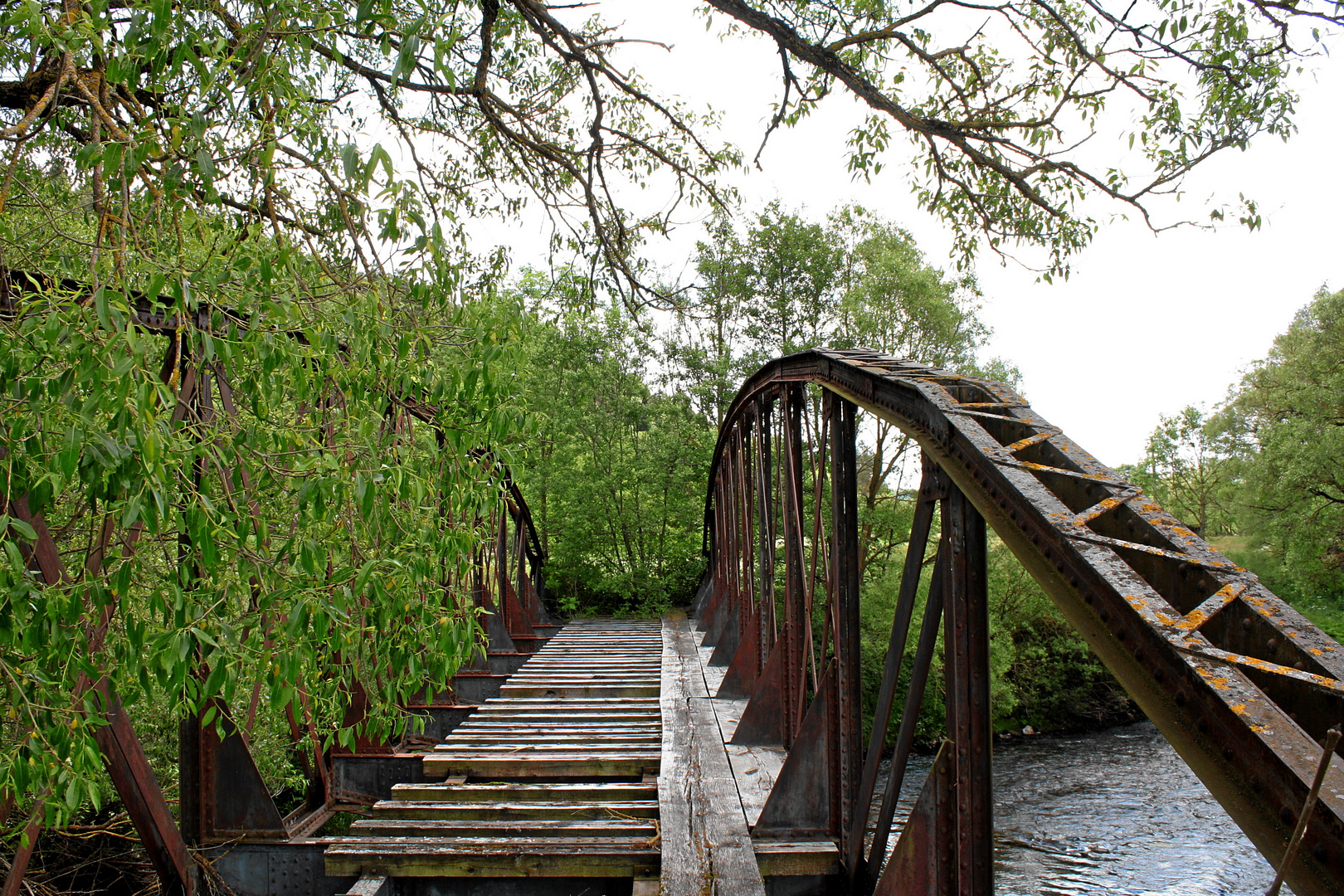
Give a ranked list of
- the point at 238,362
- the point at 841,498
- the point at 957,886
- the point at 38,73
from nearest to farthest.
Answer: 1. the point at 957,886
2. the point at 238,362
3. the point at 841,498
4. the point at 38,73

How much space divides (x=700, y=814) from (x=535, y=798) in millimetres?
1131

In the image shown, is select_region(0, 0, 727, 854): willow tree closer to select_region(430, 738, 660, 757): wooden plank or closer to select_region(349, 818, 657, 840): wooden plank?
select_region(349, 818, 657, 840): wooden plank

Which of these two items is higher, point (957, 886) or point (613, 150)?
point (613, 150)

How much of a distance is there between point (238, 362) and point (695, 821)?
2.97 metres

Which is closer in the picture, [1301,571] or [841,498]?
[841,498]

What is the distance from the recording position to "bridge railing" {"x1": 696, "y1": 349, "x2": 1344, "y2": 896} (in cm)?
127

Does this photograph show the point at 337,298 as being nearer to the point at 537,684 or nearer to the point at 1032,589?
the point at 537,684

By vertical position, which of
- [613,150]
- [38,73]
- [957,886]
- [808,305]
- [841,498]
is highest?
[808,305]

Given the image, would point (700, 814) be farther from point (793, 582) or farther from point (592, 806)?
point (793, 582)

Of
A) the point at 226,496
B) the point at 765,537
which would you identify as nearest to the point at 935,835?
the point at 226,496

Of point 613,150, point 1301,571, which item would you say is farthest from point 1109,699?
point 613,150

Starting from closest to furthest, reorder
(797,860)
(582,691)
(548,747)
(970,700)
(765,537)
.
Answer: (970,700) < (797,860) < (548,747) < (765,537) < (582,691)

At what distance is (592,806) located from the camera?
4270 millimetres

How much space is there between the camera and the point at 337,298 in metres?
3.38
